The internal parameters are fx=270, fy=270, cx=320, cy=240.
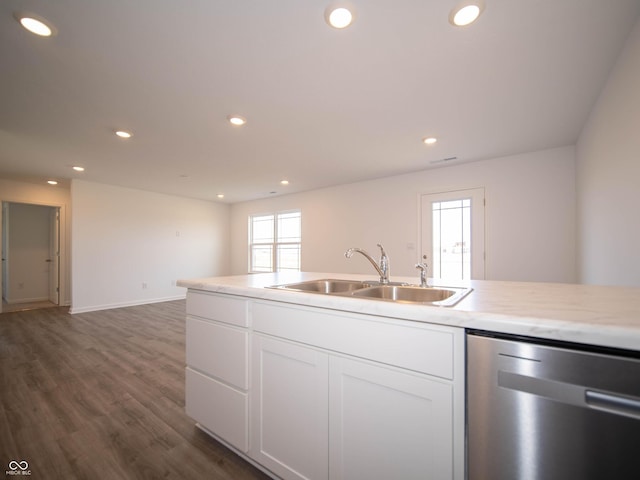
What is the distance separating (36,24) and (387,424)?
2.62 m

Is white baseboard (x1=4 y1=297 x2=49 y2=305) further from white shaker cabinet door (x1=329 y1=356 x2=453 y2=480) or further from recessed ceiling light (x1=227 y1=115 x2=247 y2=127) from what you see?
white shaker cabinet door (x1=329 y1=356 x2=453 y2=480)

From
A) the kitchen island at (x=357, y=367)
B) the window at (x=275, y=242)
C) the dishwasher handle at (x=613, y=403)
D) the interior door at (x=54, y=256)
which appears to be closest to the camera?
the dishwasher handle at (x=613, y=403)

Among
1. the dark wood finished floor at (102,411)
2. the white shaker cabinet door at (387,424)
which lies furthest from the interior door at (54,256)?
the white shaker cabinet door at (387,424)

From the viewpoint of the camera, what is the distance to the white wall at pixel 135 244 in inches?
195

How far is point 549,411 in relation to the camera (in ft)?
2.36

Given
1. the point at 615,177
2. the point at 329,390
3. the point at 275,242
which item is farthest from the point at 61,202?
the point at 615,177

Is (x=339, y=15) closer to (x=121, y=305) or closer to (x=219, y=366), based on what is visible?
(x=219, y=366)

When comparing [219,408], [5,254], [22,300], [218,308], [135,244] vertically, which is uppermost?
[135,244]

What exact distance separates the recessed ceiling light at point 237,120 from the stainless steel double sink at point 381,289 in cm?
178

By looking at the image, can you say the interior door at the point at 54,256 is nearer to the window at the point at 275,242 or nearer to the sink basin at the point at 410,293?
the window at the point at 275,242

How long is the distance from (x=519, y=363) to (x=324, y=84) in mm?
2057

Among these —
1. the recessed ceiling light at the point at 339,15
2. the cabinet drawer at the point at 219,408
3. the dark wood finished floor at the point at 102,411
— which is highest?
the recessed ceiling light at the point at 339,15

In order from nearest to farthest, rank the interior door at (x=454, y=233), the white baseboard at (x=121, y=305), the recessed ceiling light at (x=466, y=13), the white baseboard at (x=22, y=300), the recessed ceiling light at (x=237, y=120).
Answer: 1. the recessed ceiling light at (x=466, y=13)
2. the recessed ceiling light at (x=237, y=120)
3. the interior door at (x=454, y=233)
4. the white baseboard at (x=121, y=305)
5. the white baseboard at (x=22, y=300)

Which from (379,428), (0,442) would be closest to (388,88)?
(379,428)
